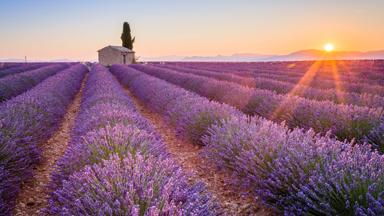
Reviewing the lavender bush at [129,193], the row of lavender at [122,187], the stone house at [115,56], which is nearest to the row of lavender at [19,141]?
the row of lavender at [122,187]

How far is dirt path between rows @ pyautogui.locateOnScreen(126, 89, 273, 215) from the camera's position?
3.02 metres

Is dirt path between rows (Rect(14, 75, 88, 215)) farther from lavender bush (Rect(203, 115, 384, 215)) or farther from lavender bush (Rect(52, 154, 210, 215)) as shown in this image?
lavender bush (Rect(203, 115, 384, 215))

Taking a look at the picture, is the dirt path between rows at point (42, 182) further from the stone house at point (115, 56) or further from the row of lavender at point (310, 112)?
the stone house at point (115, 56)

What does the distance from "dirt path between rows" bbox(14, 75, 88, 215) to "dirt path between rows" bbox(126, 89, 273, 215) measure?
1479mm

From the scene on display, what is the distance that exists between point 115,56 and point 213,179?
39524 mm

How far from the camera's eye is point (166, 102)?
→ 7367 millimetres

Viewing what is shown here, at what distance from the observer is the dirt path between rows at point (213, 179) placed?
3.02m

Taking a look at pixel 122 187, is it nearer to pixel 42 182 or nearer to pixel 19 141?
pixel 42 182

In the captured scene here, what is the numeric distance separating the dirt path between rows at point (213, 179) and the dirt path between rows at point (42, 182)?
148 centimetres

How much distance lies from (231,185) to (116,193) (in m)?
1.78

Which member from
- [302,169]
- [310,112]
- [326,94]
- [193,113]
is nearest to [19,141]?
[193,113]

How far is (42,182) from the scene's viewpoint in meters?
3.74

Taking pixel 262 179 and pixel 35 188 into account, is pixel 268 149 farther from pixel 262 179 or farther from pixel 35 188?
pixel 35 188

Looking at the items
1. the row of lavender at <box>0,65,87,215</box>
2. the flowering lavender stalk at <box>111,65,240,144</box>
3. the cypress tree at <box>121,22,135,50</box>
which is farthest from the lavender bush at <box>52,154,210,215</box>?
the cypress tree at <box>121,22,135,50</box>
